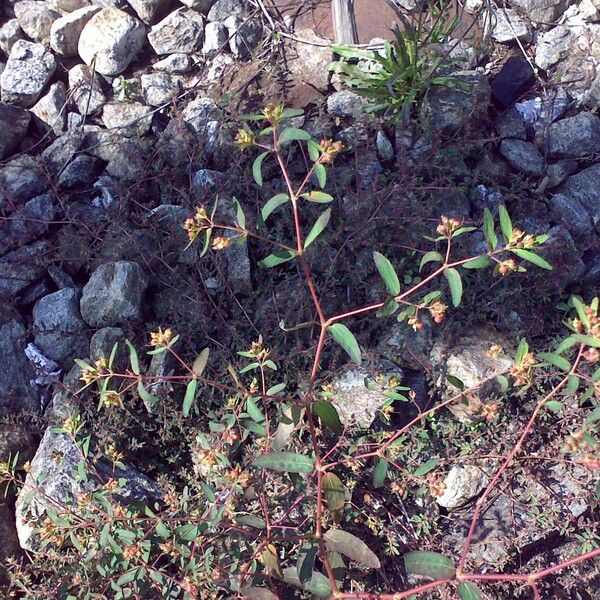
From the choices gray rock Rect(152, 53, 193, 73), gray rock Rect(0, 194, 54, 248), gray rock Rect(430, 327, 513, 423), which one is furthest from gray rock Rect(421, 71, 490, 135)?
gray rock Rect(0, 194, 54, 248)

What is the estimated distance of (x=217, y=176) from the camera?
3215mm

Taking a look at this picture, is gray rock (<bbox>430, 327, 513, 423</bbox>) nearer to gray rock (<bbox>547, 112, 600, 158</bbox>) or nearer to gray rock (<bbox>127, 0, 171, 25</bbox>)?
gray rock (<bbox>547, 112, 600, 158</bbox>)

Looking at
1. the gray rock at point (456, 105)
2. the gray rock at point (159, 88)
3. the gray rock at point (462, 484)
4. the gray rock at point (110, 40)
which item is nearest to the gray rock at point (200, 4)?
the gray rock at point (110, 40)

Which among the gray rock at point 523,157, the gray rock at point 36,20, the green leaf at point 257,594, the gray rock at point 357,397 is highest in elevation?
the gray rock at point 36,20

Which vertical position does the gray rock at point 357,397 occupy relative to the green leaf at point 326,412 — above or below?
below

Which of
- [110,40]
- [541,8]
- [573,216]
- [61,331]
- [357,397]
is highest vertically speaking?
[110,40]

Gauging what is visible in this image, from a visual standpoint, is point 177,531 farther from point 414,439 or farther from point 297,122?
point 297,122

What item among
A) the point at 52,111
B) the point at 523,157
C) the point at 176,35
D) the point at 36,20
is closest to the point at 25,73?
the point at 52,111

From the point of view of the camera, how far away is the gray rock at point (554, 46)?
11.8 feet

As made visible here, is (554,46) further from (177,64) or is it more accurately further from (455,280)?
(455,280)

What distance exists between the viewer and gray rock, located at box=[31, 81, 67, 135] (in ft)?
11.8

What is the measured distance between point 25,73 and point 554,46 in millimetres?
2931

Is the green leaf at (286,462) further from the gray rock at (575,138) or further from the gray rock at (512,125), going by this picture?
the gray rock at (575,138)

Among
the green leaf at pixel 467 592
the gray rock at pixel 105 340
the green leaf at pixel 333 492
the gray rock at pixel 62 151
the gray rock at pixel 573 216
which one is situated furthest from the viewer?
the gray rock at pixel 62 151
